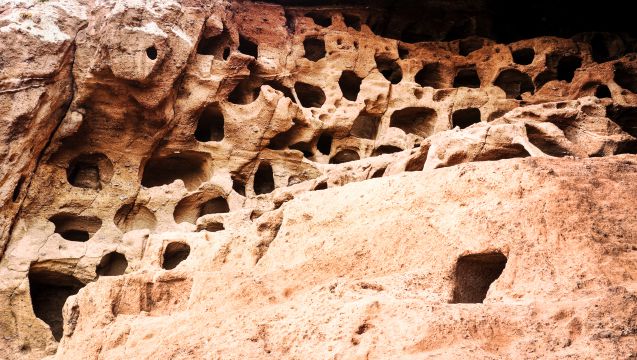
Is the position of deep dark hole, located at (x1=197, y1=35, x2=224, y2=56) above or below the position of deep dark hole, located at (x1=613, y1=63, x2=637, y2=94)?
above

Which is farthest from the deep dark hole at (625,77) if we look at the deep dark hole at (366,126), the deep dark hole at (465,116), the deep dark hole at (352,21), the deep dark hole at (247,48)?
the deep dark hole at (247,48)

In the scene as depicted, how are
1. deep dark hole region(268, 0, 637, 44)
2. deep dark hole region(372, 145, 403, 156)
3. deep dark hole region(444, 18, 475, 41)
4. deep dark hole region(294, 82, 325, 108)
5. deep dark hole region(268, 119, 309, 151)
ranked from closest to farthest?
deep dark hole region(268, 119, 309, 151) < deep dark hole region(372, 145, 403, 156) < deep dark hole region(294, 82, 325, 108) < deep dark hole region(268, 0, 637, 44) < deep dark hole region(444, 18, 475, 41)

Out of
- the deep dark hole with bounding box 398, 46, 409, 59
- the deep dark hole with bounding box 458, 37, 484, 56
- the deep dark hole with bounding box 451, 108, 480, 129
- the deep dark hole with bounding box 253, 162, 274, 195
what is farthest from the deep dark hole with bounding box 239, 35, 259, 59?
the deep dark hole with bounding box 458, 37, 484, 56

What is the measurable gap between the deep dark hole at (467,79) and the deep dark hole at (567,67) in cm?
214

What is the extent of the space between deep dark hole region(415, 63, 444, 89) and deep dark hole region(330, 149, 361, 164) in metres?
3.67

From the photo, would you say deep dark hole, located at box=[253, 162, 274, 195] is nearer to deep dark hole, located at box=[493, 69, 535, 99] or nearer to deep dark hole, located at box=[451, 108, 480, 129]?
deep dark hole, located at box=[451, 108, 480, 129]

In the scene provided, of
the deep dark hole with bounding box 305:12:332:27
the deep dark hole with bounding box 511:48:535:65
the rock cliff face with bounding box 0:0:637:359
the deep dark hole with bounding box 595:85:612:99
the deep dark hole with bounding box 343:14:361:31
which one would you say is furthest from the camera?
the deep dark hole with bounding box 343:14:361:31

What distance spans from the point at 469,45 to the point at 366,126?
14.9 ft

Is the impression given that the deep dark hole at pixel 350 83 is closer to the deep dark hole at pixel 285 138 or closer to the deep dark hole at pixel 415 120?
the deep dark hole at pixel 415 120

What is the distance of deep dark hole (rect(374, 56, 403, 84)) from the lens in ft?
53.1

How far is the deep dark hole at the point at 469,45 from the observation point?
1725cm

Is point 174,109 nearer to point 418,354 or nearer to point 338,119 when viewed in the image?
point 338,119

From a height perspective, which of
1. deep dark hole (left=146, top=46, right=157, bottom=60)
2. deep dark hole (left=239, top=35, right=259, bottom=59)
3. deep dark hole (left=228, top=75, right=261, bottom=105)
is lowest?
deep dark hole (left=228, top=75, right=261, bottom=105)

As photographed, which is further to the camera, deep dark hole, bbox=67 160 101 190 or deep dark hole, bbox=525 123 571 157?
deep dark hole, bbox=67 160 101 190
